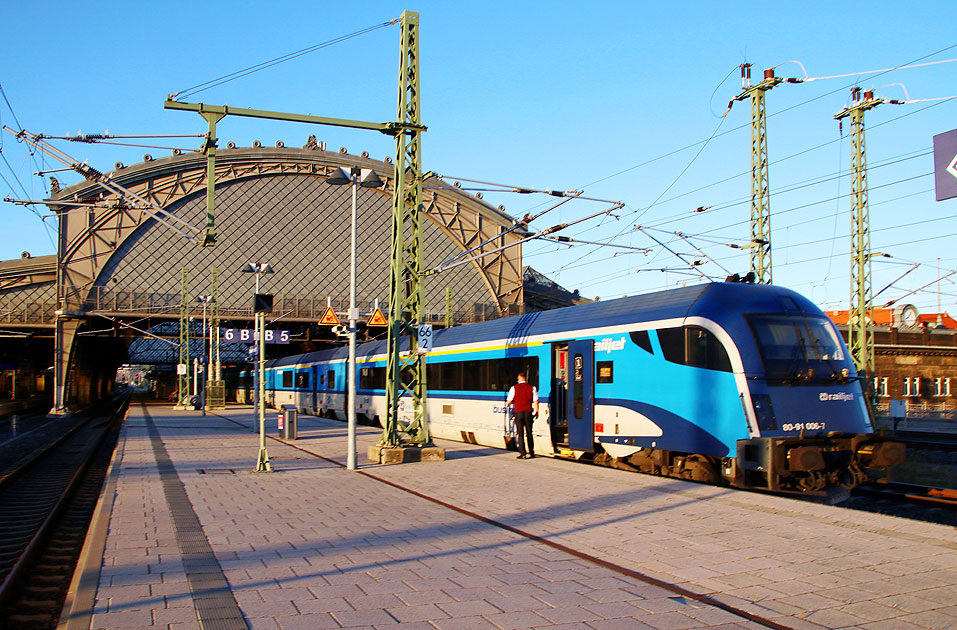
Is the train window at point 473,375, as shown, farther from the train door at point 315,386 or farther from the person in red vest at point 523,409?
the train door at point 315,386

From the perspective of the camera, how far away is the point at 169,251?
211ft

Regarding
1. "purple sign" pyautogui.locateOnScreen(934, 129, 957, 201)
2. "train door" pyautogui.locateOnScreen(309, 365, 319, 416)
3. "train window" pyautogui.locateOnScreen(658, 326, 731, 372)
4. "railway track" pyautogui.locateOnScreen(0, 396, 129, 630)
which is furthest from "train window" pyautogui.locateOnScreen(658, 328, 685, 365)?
"train door" pyautogui.locateOnScreen(309, 365, 319, 416)

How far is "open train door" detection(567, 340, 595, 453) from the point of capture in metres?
14.7

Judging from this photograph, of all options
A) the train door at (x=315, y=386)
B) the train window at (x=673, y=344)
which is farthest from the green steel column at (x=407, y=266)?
the train door at (x=315, y=386)

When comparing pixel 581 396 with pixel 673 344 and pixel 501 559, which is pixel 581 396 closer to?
pixel 673 344

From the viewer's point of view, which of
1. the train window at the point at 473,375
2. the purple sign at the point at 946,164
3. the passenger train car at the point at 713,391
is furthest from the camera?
the train window at the point at 473,375

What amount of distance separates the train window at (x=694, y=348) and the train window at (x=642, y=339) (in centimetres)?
30

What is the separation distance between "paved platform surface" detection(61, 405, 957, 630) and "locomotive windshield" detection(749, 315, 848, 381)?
2120 mm

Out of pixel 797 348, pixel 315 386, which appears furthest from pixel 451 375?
pixel 315 386

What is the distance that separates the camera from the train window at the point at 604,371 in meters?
14.2

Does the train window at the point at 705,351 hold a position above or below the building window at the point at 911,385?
above

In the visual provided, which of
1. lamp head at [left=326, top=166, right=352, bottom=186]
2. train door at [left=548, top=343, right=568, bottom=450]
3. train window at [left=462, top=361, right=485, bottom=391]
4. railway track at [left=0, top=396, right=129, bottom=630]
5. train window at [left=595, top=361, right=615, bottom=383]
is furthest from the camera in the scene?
train window at [left=462, top=361, right=485, bottom=391]

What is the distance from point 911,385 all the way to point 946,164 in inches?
1804

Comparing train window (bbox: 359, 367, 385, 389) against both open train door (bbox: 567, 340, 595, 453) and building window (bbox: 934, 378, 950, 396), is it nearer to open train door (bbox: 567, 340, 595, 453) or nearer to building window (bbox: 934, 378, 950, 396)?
open train door (bbox: 567, 340, 595, 453)
